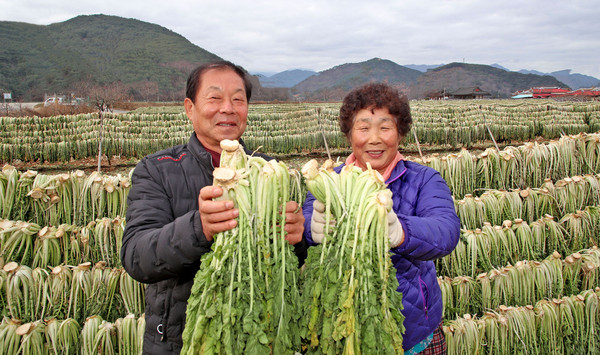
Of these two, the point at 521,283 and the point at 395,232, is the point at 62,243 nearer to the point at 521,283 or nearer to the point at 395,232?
the point at 395,232

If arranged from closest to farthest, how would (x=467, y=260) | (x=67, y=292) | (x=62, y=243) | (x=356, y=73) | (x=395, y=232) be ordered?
(x=395, y=232), (x=67, y=292), (x=62, y=243), (x=467, y=260), (x=356, y=73)

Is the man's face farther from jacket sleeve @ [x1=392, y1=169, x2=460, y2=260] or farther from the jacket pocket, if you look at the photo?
the jacket pocket

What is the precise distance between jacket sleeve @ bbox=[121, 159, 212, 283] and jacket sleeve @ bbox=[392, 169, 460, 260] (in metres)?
0.99

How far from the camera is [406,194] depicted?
201cm

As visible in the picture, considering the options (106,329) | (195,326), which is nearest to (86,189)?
(106,329)

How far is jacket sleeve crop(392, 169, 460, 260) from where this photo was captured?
1.58m

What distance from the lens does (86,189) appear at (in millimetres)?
3902

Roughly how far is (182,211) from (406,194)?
137 cm

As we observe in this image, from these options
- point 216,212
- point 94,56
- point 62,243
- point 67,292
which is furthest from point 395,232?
point 94,56

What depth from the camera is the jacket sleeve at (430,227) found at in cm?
158

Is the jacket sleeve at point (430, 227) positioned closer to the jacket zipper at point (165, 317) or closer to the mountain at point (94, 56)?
the jacket zipper at point (165, 317)

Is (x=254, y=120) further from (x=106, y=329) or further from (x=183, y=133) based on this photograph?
(x=106, y=329)

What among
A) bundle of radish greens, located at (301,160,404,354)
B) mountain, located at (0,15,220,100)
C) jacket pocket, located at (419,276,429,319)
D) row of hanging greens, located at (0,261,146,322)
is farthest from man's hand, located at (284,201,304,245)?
mountain, located at (0,15,220,100)

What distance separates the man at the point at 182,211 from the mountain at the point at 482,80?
118 m
